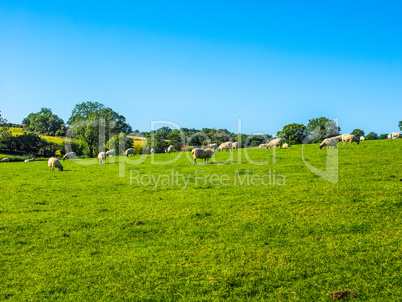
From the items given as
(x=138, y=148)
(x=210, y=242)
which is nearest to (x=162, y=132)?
(x=138, y=148)

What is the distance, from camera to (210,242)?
10.3 meters

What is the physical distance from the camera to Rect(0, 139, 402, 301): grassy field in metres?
7.41

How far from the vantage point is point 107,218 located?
44.1 feet

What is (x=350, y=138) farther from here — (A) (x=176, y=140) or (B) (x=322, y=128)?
(A) (x=176, y=140)

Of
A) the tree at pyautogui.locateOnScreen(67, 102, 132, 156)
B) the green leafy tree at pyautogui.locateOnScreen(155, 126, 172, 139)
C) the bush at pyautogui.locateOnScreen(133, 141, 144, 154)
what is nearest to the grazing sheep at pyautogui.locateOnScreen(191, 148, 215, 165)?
the tree at pyautogui.locateOnScreen(67, 102, 132, 156)

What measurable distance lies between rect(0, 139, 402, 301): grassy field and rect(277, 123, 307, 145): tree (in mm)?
87941

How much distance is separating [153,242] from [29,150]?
102261 mm

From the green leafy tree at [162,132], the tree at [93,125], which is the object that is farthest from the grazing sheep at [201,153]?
the green leafy tree at [162,132]

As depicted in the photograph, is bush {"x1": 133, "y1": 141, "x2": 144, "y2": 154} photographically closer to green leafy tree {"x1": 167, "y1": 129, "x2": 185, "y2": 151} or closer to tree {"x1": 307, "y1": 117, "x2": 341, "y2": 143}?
green leafy tree {"x1": 167, "y1": 129, "x2": 185, "y2": 151}

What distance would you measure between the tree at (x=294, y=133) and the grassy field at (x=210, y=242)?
8794 centimetres

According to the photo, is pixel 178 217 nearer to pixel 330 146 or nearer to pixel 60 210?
pixel 60 210

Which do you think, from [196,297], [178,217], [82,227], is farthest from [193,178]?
[196,297]

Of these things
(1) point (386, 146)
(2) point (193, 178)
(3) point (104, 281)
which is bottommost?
(3) point (104, 281)

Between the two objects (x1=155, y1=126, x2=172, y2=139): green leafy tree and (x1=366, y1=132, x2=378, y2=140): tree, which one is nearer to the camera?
(x1=366, y1=132, x2=378, y2=140): tree
